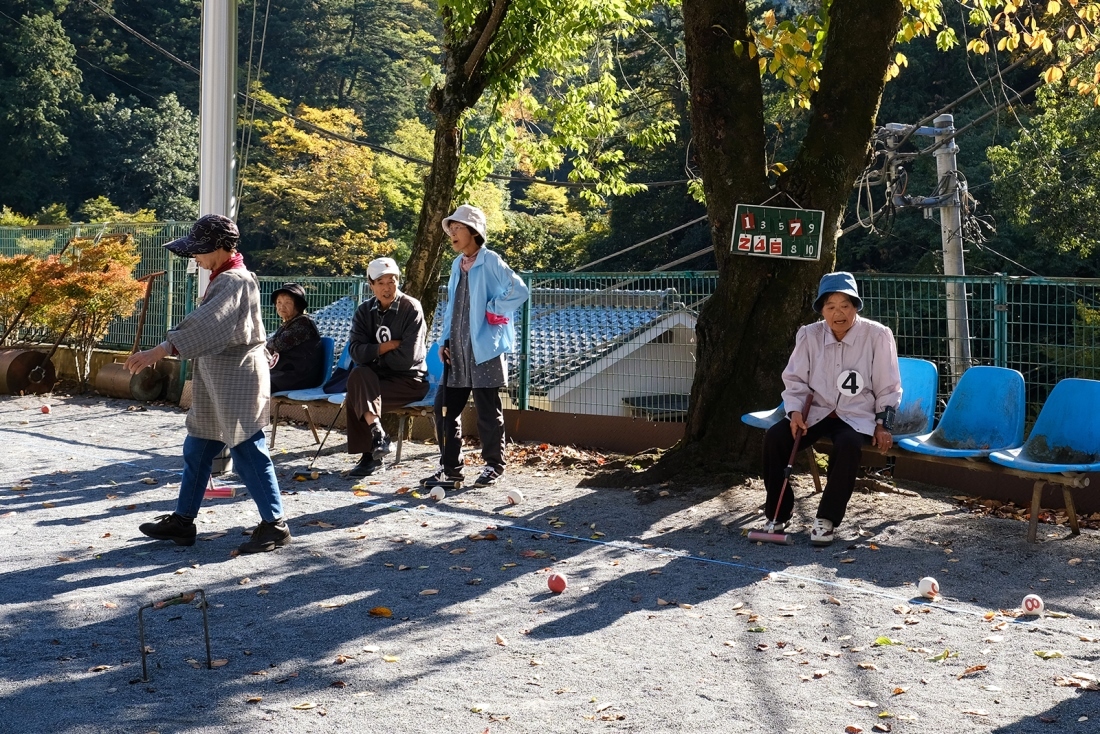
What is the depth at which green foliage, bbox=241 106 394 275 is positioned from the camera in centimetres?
4788

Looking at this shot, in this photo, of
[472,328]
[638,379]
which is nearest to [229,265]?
[472,328]

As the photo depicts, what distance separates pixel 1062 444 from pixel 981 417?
0.63m

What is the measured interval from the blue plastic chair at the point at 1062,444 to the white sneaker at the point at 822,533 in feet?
3.61

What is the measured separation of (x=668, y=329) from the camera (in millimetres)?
10891

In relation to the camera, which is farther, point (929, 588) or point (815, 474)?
point (815, 474)

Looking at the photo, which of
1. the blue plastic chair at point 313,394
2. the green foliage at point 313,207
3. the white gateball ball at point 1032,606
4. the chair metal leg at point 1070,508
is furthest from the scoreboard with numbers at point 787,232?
the green foliage at point 313,207

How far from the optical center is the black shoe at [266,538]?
681 cm

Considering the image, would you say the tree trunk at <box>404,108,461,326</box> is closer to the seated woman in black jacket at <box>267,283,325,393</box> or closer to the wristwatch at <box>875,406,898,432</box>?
the seated woman in black jacket at <box>267,283,325,393</box>

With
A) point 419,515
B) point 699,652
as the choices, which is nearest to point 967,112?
point 419,515

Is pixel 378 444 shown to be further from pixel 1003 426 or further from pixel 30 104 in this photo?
pixel 30 104

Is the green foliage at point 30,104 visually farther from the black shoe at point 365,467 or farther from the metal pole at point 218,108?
the black shoe at point 365,467

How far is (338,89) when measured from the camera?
59.5 meters

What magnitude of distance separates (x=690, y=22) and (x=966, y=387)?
10.6 ft

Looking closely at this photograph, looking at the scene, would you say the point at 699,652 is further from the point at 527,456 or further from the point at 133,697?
the point at 527,456
